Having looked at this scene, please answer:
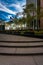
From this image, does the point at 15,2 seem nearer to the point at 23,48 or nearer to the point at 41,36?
the point at 41,36

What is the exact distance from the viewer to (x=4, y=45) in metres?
7.31

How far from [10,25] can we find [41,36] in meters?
9.79
